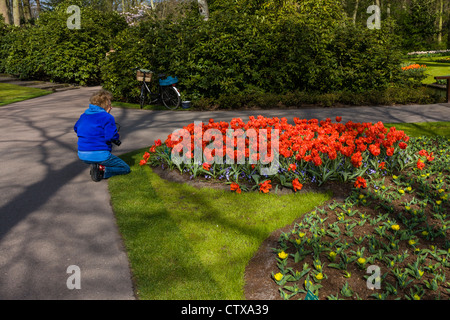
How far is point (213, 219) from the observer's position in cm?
438

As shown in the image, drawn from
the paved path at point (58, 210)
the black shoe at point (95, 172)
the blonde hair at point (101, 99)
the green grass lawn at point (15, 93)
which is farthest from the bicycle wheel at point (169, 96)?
the black shoe at point (95, 172)

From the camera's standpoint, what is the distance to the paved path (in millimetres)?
3233

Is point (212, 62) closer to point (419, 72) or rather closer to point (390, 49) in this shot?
point (390, 49)

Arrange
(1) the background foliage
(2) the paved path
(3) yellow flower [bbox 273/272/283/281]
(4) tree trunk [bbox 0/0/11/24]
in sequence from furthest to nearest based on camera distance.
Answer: (4) tree trunk [bbox 0/0/11/24]
(1) the background foliage
(2) the paved path
(3) yellow flower [bbox 273/272/283/281]

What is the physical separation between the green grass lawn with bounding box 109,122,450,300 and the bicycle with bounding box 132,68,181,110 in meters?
5.90

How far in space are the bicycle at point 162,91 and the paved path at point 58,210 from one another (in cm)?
172

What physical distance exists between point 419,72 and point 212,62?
A: 7334 mm

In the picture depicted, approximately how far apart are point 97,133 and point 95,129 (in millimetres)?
66

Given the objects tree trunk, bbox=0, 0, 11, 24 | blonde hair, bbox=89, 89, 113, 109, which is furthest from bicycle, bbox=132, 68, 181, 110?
tree trunk, bbox=0, 0, 11, 24

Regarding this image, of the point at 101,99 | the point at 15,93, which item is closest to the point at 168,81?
the point at 101,99

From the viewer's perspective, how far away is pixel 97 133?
5395 mm

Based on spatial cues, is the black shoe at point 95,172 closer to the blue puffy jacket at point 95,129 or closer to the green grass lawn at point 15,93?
the blue puffy jacket at point 95,129

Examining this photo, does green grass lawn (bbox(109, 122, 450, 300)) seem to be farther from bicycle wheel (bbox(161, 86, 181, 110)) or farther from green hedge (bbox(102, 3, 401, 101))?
green hedge (bbox(102, 3, 401, 101))
